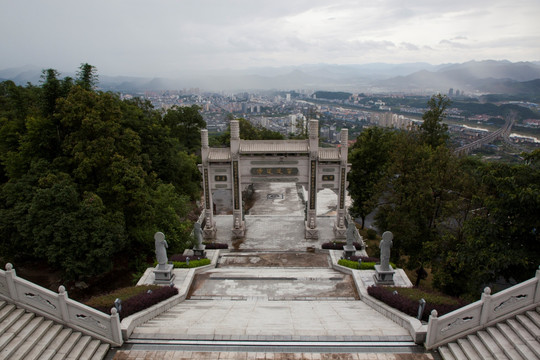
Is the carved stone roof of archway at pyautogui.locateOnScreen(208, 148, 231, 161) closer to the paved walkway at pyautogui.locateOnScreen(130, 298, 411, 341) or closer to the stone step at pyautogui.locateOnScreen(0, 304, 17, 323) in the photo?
the paved walkway at pyautogui.locateOnScreen(130, 298, 411, 341)

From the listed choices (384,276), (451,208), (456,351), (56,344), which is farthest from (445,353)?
(56,344)

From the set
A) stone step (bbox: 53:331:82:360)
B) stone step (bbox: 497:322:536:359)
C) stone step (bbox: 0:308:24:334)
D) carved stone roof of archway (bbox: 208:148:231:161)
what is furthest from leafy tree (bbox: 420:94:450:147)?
stone step (bbox: 0:308:24:334)

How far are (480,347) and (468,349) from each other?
25 cm

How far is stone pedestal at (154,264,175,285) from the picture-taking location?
1183 cm

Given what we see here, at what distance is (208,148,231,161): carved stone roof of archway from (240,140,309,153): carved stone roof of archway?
2.68 feet

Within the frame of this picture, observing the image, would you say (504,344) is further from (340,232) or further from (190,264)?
(340,232)

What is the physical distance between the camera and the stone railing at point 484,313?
7.88 meters

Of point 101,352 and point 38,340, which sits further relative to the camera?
point 101,352

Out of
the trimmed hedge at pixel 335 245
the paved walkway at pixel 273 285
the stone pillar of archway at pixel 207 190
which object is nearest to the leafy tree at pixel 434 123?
the trimmed hedge at pixel 335 245

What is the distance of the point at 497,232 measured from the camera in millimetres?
10078

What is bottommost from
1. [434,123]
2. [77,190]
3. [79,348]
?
[79,348]

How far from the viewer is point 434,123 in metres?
23.4

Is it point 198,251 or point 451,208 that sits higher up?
point 451,208

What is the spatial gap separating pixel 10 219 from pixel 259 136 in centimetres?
2456
